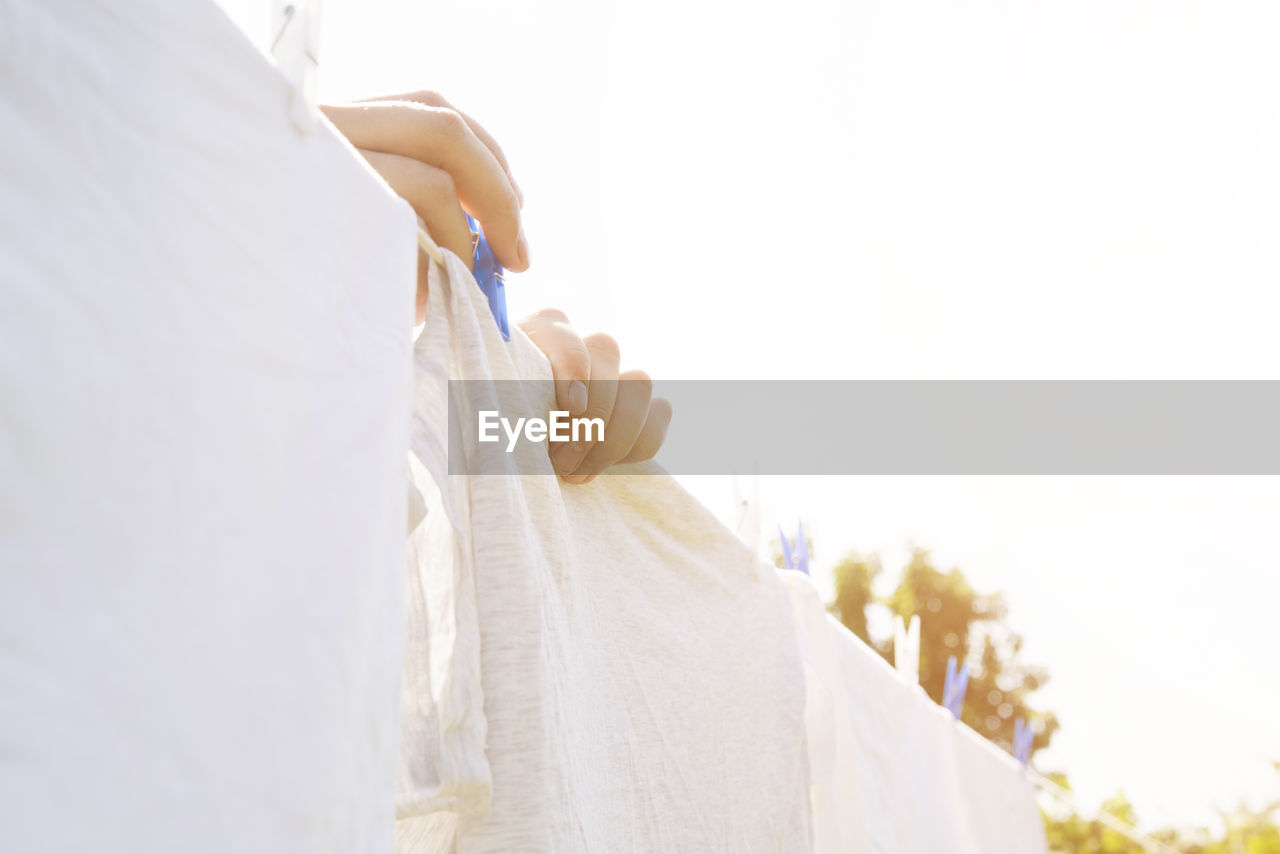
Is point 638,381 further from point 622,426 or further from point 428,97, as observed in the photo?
point 428,97

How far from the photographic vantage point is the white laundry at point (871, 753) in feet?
3.44

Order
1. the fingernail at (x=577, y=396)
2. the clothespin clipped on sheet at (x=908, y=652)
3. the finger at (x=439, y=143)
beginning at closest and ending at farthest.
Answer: the finger at (x=439, y=143) < the fingernail at (x=577, y=396) < the clothespin clipped on sheet at (x=908, y=652)

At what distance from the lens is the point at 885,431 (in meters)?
2.33

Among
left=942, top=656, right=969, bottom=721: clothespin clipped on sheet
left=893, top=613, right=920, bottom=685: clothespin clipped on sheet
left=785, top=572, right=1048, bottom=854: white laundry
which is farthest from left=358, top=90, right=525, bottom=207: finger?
left=942, top=656, right=969, bottom=721: clothespin clipped on sheet

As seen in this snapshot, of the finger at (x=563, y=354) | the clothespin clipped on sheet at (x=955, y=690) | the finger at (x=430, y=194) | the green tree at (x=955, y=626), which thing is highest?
the finger at (x=430, y=194)

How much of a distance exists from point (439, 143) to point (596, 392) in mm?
214

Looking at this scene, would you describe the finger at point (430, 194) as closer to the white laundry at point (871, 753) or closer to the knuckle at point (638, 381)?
the knuckle at point (638, 381)

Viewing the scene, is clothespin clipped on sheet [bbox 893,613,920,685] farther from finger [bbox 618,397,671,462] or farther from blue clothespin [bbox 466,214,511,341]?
blue clothespin [bbox 466,214,511,341]

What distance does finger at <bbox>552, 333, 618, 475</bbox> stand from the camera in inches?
23.0

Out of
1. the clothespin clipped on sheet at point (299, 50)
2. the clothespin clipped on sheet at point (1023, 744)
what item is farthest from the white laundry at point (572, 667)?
the clothespin clipped on sheet at point (1023, 744)

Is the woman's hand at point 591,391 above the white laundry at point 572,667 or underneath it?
above

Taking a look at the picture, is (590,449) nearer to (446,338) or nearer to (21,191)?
(446,338)

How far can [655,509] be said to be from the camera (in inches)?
30.8

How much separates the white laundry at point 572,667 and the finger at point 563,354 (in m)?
0.02
